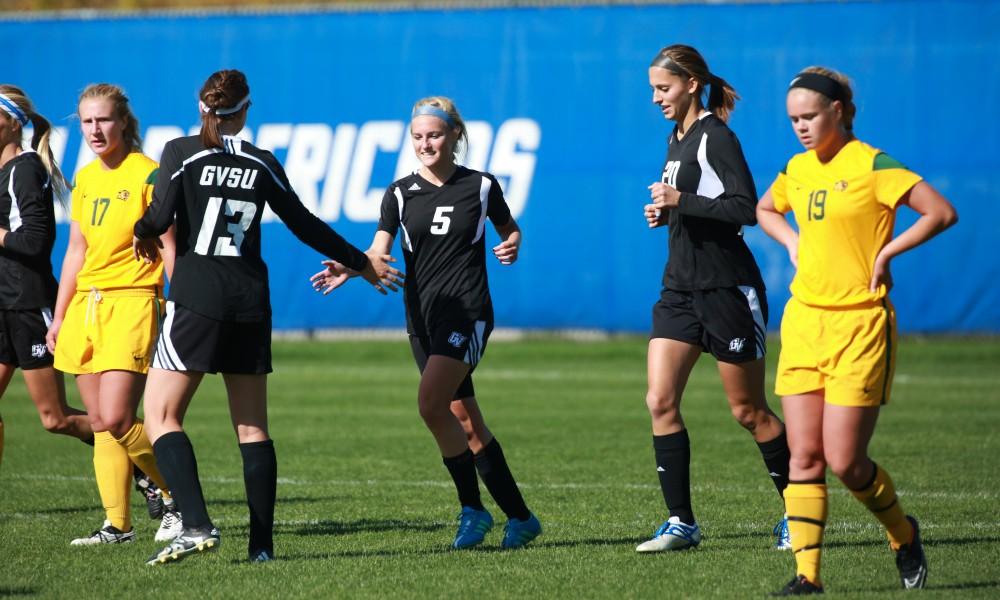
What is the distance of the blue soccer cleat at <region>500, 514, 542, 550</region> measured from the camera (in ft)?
24.2

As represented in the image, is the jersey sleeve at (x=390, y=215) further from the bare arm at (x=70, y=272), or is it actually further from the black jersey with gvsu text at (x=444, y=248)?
the bare arm at (x=70, y=272)

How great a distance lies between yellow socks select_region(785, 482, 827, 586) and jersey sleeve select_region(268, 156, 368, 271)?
228 centimetres

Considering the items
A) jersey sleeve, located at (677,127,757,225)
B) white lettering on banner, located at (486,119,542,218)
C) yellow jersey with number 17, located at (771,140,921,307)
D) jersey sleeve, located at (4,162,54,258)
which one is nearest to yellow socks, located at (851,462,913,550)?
yellow jersey with number 17, located at (771,140,921,307)

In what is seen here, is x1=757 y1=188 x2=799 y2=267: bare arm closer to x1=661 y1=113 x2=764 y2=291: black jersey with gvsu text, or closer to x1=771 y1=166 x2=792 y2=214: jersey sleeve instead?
x1=771 y1=166 x2=792 y2=214: jersey sleeve

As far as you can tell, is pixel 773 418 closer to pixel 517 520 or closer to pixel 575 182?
pixel 517 520

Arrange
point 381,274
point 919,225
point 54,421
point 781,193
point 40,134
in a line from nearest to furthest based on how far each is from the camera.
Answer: point 919,225, point 781,193, point 381,274, point 40,134, point 54,421

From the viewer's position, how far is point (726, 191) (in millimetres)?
7066

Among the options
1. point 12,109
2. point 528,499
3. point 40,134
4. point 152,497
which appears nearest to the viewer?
point 12,109

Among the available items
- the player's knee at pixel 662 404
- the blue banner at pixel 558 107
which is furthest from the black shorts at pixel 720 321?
the blue banner at pixel 558 107

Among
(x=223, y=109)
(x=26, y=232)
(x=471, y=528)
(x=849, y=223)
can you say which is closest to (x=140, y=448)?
(x=26, y=232)

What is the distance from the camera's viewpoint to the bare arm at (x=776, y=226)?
6.18 meters

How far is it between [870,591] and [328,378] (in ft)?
40.6

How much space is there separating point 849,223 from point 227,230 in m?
2.76

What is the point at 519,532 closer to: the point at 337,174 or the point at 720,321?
the point at 720,321
